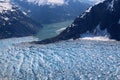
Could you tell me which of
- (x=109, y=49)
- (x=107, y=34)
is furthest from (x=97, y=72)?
(x=107, y=34)

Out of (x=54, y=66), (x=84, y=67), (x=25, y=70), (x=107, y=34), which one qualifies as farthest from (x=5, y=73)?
(x=107, y=34)

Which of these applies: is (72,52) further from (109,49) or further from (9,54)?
(9,54)

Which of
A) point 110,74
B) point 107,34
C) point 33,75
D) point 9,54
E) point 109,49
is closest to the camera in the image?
point 110,74

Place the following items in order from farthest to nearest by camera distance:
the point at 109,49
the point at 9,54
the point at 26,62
→ the point at 9,54, the point at 109,49, the point at 26,62

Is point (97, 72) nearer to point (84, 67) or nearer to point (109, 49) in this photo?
point (84, 67)

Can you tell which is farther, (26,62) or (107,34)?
(107,34)

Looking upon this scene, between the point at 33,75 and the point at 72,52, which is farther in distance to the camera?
the point at 72,52
